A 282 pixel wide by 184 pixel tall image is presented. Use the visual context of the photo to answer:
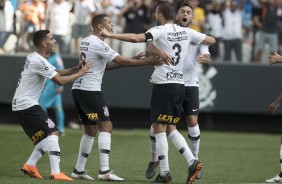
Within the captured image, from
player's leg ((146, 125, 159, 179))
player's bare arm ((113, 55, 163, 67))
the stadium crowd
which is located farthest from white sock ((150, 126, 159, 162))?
the stadium crowd

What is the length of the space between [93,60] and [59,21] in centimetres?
1027

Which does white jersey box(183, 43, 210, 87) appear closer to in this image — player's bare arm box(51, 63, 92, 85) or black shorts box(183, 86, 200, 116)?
black shorts box(183, 86, 200, 116)

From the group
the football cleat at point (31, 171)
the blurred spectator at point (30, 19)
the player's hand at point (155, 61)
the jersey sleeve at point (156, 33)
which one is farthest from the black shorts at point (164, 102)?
the blurred spectator at point (30, 19)

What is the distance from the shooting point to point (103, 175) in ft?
41.4

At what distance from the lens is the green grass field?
45.1 feet

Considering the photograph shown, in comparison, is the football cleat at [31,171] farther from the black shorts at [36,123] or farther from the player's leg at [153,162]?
the player's leg at [153,162]

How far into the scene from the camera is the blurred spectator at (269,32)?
2264 centimetres

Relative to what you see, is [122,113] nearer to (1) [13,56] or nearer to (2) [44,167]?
(1) [13,56]

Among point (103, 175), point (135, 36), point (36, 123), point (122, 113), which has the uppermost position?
point (135, 36)

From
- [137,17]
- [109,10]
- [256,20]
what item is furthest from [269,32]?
[109,10]

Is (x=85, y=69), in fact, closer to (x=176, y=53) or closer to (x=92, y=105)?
(x=92, y=105)

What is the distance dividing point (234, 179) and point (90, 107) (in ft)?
9.03

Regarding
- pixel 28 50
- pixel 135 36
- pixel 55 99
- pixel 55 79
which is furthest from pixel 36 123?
pixel 28 50

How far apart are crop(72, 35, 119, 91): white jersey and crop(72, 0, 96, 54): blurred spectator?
1005 centimetres
